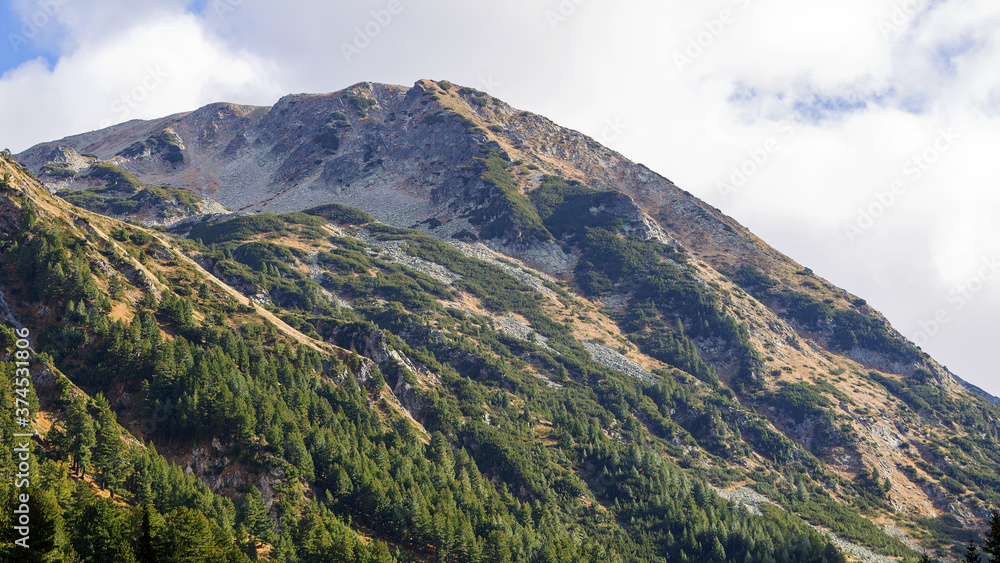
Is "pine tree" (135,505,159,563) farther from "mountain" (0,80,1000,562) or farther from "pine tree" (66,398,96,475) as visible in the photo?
"pine tree" (66,398,96,475)

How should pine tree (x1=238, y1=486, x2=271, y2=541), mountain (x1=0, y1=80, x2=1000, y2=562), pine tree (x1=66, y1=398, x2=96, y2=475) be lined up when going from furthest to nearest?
mountain (x1=0, y1=80, x2=1000, y2=562) < pine tree (x1=238, y1=486, x2=271, y2=541) < pine tree (x1=66, y1=398, x2=96, y2=475)

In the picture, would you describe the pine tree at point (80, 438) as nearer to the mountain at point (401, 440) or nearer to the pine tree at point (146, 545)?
the mountain at point (401, 440)

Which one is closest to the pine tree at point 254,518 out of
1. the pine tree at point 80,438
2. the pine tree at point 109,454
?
the pine tree at point 109,454

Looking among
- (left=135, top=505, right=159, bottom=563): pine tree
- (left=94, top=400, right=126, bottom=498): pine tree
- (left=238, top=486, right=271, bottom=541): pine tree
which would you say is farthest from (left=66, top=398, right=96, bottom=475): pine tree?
(left=135, top=505, right=159, bottom=563): pine tree

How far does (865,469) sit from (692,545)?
82.1 meters

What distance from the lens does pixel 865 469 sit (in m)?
173

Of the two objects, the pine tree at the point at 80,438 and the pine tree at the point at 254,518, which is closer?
the pine tree at the point at 80,438

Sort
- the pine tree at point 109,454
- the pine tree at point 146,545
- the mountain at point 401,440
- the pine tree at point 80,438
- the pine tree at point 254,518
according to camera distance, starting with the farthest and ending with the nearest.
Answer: the mountain at point 401,440, the pine tree at point 254,518, the pine tree at point 109,454, the pine tree at point 80,438, the pine tree at point 146,545

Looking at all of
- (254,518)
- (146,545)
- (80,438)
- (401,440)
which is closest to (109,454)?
(80,438)

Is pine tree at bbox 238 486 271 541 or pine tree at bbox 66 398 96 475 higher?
pine tree at bbox 66 398 96 475

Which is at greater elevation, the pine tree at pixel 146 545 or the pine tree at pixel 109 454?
the pine tree at pixel 146 545

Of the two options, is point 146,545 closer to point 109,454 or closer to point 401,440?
point 109,454

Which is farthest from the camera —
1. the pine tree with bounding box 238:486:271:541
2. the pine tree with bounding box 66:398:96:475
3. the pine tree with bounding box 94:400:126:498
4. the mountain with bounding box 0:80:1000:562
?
the mountain with bounding box 0:80:1000:562

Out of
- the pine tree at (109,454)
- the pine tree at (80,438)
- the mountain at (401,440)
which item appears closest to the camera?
the pine tree at (80,438)
